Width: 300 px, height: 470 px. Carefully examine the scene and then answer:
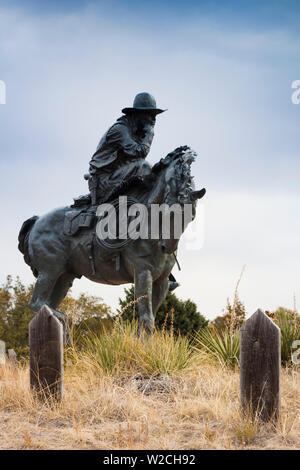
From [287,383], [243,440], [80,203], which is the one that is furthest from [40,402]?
[80,203]

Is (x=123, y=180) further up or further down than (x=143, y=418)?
further up

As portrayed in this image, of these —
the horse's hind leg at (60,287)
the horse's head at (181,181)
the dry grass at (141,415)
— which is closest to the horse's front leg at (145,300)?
the dry grass at (141,415)

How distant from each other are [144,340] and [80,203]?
2852 mm

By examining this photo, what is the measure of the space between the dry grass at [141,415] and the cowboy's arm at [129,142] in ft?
10.2

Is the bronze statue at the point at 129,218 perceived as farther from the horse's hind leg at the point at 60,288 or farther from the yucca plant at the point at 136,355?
the yucca plant at the point at 136,355

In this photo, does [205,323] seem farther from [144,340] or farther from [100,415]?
[100,415]

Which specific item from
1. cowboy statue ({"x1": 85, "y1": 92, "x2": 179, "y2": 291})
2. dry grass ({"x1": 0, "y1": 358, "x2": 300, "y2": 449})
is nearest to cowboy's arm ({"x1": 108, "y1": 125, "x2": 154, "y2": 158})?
cowboy statue ({"x1": 85, "y1": 92, "x2": 179, "y2": 291})

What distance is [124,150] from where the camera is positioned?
8.37 meters

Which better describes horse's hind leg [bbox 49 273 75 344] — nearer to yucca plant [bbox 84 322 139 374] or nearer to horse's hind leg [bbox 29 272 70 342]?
horse's hind leg [bbox 29 272 70 342]

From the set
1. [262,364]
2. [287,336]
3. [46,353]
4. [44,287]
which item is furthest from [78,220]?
[262,364]

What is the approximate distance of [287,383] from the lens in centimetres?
718

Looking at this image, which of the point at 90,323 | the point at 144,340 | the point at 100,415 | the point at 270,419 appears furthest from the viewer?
the point at 90,323

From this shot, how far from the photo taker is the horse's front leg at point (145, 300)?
25.7 ft

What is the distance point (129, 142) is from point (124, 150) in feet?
0.45
